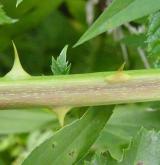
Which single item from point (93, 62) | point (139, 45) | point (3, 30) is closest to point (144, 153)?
point (139, 45)

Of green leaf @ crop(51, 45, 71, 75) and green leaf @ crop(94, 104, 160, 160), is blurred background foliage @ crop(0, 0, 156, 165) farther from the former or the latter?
green leaf @ crop(51, 45, 71, 75)

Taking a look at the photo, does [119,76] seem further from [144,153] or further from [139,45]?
[139,45]

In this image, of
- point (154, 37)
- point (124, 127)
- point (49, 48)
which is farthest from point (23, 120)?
point (154, 37)

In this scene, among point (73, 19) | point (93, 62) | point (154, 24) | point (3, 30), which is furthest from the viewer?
point (73, 19)

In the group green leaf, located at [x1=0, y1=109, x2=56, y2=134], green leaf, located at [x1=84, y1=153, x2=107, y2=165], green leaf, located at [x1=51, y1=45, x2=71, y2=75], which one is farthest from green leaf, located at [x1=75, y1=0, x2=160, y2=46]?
green leaf, located at [x1=0, y1=109, x2=56, y2=134]

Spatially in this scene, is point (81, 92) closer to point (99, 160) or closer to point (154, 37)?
point (99, 160)

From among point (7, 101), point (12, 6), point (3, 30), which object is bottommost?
point (3, 30)
